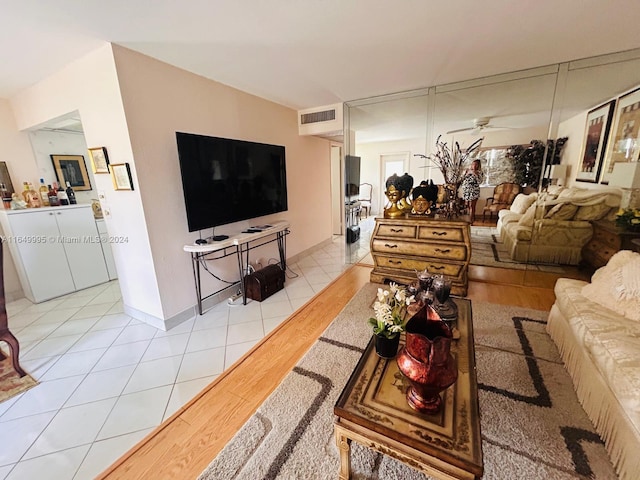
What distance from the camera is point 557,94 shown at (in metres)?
2.57

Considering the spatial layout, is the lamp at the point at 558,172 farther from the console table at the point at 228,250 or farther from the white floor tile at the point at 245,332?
the white floor tile at the point at 245,332

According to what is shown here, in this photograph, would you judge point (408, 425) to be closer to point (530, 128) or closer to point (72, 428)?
point (72, 428)

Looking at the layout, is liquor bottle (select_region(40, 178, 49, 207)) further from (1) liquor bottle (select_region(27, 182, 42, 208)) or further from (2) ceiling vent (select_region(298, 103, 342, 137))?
(2) ceiling vent (select_region(298, 103, 342, 137))

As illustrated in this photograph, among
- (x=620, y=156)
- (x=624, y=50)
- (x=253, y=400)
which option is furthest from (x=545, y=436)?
(x=624, y=50)

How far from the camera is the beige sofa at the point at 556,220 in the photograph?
9.07ft

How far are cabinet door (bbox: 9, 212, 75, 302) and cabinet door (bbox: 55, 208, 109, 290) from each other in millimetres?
64

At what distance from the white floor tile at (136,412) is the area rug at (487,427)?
570 mm

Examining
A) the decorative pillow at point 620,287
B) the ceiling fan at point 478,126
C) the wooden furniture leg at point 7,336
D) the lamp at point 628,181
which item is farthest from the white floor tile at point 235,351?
the lamp at point 628,181

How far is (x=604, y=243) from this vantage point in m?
2.67

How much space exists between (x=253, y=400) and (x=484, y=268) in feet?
10.8

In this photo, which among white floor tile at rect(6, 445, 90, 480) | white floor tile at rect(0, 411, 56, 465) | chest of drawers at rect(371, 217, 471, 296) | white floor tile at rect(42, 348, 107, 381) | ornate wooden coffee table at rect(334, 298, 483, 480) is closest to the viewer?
ornate wooden coffee table at rect(334, 298, 483, 480)

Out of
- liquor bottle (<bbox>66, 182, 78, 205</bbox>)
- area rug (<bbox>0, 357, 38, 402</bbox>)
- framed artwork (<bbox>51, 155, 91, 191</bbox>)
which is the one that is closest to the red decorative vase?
area rug (<bbox>0, 357, 38, 402</bbox>)

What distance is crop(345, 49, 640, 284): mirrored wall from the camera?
246 cm

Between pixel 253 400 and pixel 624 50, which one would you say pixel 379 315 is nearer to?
pixel 253 400
